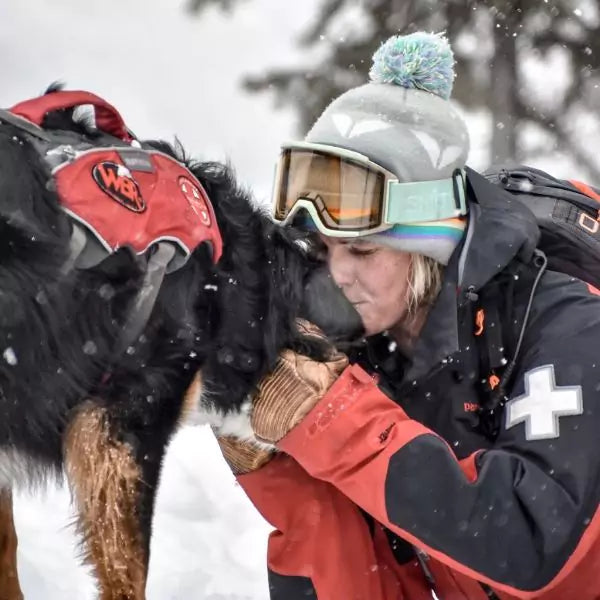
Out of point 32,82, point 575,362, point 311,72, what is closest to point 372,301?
point 575,362

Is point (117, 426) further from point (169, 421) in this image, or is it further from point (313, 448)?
point (313, 448)

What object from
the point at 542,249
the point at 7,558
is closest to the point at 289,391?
the point at 542,249

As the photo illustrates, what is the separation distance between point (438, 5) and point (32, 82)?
413cm

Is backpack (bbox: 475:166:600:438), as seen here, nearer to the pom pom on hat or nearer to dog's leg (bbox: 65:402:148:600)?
the pom pom on hat

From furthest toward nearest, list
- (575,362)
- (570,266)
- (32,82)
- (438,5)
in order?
(32,82)
(438,5)
(570,266)
(575,362)

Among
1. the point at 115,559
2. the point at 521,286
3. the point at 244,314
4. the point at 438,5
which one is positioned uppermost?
the point at 438,5

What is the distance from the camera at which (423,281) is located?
223 centimetres

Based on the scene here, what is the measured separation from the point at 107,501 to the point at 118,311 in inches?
21.5

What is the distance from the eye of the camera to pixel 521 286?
2199 millimetres

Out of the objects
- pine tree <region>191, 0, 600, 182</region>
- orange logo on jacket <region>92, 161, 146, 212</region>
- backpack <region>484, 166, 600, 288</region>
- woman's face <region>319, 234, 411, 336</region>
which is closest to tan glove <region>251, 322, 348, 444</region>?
woman's face <region>319, 234, 411, 336</region>

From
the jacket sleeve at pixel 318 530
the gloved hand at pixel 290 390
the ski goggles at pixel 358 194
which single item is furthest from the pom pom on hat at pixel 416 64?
the jacket sleeve at pixel 318 530

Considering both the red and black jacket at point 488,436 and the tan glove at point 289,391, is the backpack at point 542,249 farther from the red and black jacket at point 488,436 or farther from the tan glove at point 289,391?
the tan glove at point 289,391

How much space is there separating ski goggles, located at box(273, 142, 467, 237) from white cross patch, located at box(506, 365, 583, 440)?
0.50 metres

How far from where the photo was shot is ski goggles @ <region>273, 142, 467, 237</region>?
6.81ft
